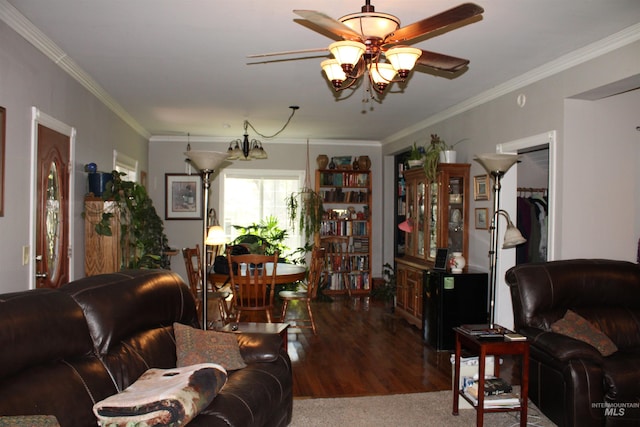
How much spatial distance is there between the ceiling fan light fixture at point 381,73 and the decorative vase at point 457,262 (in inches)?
106

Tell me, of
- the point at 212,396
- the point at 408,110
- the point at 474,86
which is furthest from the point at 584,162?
the point at 212,396

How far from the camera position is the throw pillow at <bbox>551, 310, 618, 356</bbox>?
3254 mm

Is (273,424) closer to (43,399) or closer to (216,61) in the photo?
(43,399)

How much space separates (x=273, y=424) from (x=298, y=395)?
0.99 meters

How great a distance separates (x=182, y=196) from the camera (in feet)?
28.0

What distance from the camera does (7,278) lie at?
3289mm

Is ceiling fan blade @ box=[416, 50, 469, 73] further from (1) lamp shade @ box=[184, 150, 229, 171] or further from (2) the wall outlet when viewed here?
(2) the wall outlet

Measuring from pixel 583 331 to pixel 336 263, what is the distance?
5.41 metres

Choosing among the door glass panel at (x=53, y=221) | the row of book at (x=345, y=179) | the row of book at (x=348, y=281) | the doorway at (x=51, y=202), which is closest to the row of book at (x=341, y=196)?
the row of book at (x=345, y=179)

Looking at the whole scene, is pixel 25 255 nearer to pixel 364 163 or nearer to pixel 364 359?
pixel 364 359

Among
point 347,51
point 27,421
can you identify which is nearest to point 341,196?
point 347,51

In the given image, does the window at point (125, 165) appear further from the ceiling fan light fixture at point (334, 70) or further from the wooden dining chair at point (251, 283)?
the ceiling fan light fixture at point (334, 70)

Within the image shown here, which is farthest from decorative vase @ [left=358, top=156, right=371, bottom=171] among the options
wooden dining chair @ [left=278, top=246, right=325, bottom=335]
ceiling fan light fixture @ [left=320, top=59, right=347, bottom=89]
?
ceiling fan light fixture @ [left=320, top=59, right=347, bottom=89]

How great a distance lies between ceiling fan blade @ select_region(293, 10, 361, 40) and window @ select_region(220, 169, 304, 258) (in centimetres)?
631
